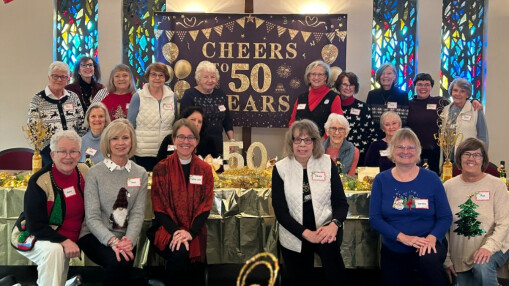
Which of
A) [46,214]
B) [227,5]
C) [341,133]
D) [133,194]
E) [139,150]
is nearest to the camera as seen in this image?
[46,214]

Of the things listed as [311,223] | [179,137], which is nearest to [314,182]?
[311,223]

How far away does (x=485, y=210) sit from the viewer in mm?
3062

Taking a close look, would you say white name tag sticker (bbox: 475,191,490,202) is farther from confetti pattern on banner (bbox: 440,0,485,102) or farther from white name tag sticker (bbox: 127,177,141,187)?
confetti pattern on banner (bbox: 440,0,485,102)

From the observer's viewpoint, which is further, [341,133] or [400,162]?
[341,133]

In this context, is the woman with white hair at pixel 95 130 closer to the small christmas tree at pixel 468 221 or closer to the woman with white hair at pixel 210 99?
the woman with white hair at pixel 210 99

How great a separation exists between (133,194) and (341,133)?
5.41 feet

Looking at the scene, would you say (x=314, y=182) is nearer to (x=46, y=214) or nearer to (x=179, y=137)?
(x=179, y=137)

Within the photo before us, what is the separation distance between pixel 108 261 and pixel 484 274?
2019 mm

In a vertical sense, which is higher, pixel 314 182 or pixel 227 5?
pixel 227 5

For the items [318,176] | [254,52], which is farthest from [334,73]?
[318,176]

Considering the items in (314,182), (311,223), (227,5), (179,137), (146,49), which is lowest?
(311,223)

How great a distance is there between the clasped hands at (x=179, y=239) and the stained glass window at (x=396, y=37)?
348 cm

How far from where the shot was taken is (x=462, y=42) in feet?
19.2

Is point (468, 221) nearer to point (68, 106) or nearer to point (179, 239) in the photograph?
point (179, 239)
